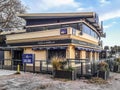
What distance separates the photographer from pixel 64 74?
15602mm

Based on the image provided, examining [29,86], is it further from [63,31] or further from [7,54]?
[7,54]

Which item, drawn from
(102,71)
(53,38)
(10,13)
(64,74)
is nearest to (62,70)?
(64,74)

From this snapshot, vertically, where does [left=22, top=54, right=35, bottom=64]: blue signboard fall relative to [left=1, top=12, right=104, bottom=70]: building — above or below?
below

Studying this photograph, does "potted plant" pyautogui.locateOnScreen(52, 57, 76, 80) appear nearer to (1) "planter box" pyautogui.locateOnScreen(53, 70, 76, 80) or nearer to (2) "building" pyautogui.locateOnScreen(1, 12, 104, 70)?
(1) "planter box" pyautogui.locateOnScreen(53, 70, 76, 80)

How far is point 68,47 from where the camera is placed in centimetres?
2258

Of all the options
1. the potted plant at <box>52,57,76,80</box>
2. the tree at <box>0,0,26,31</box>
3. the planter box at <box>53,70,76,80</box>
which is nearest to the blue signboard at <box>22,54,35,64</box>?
the potted plant at <box>52,57,76,80</box>

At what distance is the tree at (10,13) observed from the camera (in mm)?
35625

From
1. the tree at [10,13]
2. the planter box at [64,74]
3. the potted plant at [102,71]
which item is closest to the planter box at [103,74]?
the potted plant at [102,71]

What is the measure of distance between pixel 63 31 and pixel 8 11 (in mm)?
16876

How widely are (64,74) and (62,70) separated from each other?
13.9 inches

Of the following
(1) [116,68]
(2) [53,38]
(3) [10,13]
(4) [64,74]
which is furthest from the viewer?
(3) [10,13]

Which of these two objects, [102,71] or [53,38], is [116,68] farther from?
[53,38]

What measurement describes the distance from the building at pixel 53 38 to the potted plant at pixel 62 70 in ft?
21.0

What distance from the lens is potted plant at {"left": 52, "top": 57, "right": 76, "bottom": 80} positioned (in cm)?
1534
